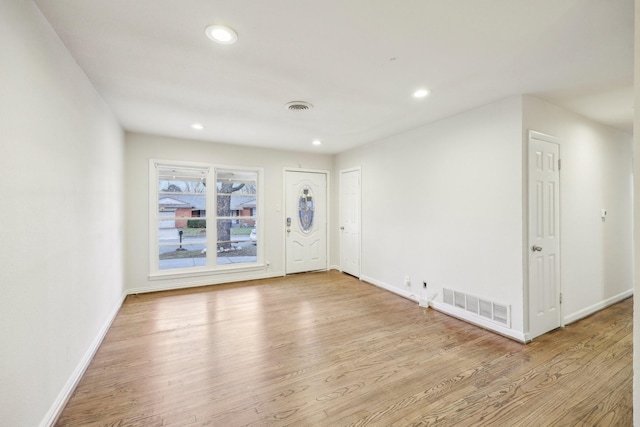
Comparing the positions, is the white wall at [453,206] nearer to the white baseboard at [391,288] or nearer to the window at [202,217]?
the white baseboard at [391,288]

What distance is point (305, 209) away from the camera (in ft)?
18.8

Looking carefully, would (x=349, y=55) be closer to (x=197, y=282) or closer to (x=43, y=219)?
(x=43, y=219)

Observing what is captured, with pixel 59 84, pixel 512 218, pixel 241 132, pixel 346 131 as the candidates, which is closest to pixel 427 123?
pixel 346 131

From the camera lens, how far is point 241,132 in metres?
4.16

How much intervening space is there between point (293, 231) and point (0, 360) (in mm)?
4438

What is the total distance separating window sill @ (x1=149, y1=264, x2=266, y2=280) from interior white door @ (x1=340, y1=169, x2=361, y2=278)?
1661 millimetres

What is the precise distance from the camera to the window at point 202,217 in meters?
4.53

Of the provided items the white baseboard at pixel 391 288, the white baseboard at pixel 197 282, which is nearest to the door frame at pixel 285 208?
the white baseboard at pixel 197 282

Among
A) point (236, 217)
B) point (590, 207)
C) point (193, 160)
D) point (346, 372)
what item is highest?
point (193, 160)

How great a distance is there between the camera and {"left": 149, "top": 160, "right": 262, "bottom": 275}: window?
14.9ft

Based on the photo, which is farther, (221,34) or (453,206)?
(453,206)

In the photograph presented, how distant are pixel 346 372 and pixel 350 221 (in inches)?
136

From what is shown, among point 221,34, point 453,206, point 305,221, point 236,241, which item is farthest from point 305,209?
point 221,34

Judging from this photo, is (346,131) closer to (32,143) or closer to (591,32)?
(591,32)
